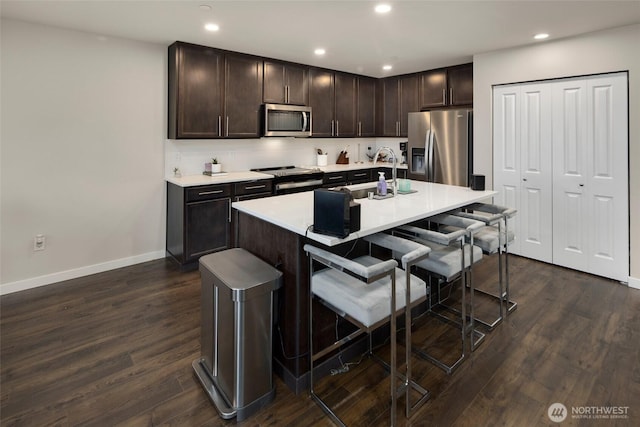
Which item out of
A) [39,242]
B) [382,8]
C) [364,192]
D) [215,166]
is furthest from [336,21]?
[39,242]

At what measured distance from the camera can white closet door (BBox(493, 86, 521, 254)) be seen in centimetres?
413

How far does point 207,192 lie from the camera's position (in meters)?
3.86

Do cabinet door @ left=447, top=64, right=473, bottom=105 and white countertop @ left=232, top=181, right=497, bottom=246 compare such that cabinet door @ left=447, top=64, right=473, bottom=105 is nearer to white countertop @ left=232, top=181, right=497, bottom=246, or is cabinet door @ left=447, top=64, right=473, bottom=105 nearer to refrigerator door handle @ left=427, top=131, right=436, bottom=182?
refrigerator door handle @ left=427, top=131, right=436, bottom=182

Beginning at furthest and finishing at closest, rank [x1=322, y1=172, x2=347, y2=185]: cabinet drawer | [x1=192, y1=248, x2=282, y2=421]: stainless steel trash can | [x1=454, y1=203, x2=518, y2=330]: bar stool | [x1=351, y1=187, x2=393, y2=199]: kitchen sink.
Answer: [x1=322, y1=172, x2=347, y2=185]: cabinet drawer
[x1=351, y1=187, x2=393, y2=199]: kitchen sink
[x1=454, y1=203, x2=518, y2=330]: bar stool
[x1=192, y1=248, x2=282, y2=421]: stainless steel trash can

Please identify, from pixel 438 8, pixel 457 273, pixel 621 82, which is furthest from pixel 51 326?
pixel 621 82

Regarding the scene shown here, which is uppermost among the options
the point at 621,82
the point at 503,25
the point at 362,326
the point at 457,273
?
the point at 503,25

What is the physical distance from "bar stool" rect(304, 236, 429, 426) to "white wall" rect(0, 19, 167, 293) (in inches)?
114

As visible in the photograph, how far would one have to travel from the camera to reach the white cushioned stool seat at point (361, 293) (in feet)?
5.49

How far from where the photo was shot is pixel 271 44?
12.9 ft

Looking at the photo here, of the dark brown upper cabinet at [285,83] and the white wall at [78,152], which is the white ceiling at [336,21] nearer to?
the white wall at [78,152]

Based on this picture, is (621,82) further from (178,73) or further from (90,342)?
(90,342)

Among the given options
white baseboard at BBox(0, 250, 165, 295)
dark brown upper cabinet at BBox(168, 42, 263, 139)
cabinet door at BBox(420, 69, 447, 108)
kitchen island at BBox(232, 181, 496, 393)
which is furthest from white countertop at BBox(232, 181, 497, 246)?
cabinet door at BBox(420, 69, 447, 108)

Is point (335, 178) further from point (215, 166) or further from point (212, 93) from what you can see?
point (212, 93)

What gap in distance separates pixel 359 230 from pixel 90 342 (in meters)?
2.10
